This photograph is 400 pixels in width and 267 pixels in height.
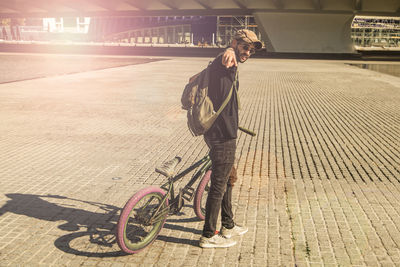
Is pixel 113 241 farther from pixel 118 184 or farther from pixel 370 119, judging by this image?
pixel 370 119

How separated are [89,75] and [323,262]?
17617 millimetres

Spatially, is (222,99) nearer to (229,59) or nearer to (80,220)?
(229,59)

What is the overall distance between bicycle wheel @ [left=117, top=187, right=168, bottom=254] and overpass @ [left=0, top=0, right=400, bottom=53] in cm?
4209

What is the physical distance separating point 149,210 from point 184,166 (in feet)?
8.52

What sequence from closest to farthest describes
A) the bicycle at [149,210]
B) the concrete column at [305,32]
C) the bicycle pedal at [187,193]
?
the bicycle at [149,210]
the bicycle pedal at [187,193]
the concrete column at [305,32]

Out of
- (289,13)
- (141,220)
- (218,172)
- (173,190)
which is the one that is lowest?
(141,220)

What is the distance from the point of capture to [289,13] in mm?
45500

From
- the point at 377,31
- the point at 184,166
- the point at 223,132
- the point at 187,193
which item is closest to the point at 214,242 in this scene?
the point at 187,193

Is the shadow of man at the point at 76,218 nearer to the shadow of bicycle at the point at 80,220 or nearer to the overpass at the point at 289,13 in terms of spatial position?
the shadow of bicycle at the point at 80,220

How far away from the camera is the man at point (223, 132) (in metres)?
3.43

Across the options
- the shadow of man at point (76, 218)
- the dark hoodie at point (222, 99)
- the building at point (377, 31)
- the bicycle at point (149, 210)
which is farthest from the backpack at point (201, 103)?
the building at point (377, 31)

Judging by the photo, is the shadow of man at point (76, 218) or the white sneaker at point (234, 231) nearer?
the shadow of man at point (76, 218)

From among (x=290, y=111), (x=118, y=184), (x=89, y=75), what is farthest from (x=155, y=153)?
(x=89, y=75)

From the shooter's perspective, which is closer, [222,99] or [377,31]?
[222,99]
